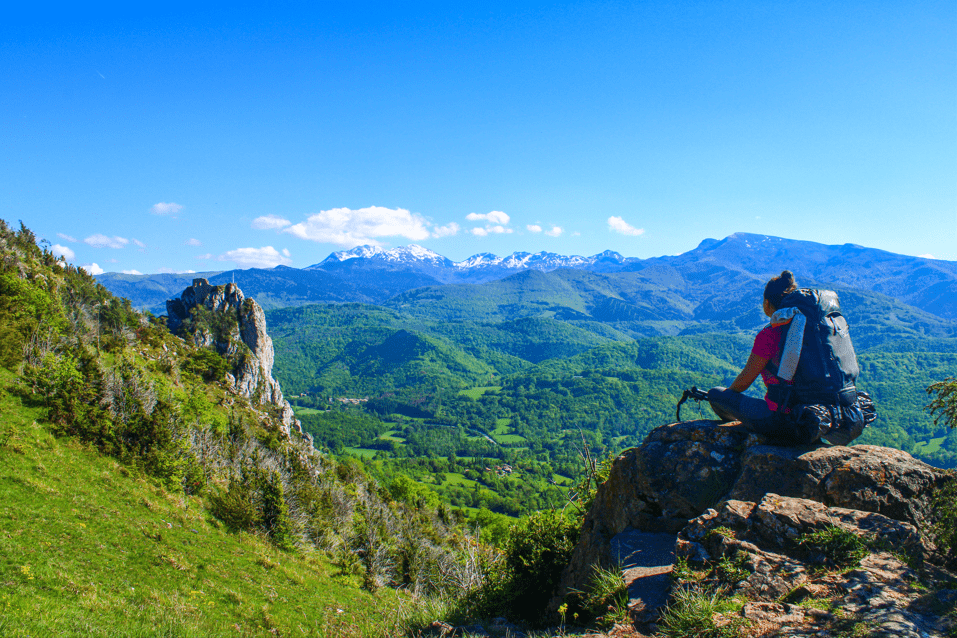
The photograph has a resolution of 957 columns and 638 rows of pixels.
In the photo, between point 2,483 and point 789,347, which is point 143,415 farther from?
point 789,347

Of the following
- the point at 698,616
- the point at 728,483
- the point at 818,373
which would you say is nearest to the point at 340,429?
the point at 728,483

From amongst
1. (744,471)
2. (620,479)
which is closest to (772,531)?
(744,471)

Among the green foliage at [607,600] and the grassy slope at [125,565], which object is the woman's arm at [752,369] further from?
the grassy slope at [125,565]

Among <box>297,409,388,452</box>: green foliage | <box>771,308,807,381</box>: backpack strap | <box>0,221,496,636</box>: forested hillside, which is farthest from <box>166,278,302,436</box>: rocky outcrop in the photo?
<box>297,409,388,452</box>: green foliage

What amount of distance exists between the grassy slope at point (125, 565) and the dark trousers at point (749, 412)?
7.10 m

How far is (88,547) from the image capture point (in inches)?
471

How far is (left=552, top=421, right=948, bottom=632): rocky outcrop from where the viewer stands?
18.2 ft

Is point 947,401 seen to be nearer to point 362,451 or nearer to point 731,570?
point 731,570

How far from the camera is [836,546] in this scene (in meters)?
5.33

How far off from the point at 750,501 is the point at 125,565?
596 inches

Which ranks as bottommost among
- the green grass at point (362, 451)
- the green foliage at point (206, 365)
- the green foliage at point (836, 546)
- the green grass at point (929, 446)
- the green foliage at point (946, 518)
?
the green grass at point (362, 451)

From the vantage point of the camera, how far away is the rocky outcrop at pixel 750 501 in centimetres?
554

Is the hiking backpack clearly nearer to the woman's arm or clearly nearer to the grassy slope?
the woman's arm

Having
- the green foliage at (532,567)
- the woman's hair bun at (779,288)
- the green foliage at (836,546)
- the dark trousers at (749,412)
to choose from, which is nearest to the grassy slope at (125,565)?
the green foliage at (532,567)
